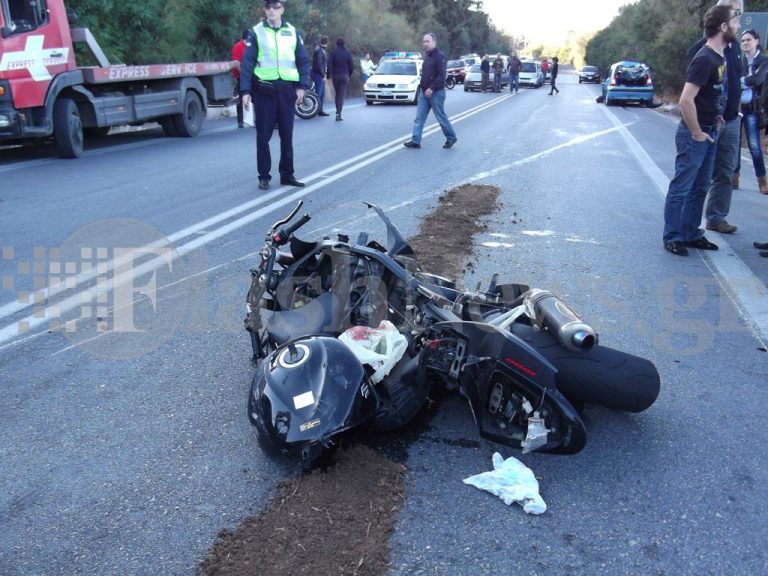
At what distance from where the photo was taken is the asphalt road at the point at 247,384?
250 centimetres

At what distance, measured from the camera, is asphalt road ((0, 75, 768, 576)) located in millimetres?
2496

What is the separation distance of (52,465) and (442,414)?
1702mm

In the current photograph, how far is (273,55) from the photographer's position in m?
8.06

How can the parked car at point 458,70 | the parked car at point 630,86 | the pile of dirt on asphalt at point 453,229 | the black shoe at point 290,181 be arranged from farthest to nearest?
the parked car at point 458,70 → the parked car at point 630,86 → the black shoe at point 290,181 → the pile of dirt on asphalt at point 453,229

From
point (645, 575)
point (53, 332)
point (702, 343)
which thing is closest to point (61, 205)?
point (53, 332)

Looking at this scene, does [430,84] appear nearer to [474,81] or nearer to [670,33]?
[670,33]

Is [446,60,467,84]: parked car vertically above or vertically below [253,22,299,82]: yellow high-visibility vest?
below

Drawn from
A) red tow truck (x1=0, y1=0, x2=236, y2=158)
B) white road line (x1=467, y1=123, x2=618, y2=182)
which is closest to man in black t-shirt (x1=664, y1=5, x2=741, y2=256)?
white road line (x1=467, y1=123, x2=618, y2=182)

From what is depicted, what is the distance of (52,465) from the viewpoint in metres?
2.89

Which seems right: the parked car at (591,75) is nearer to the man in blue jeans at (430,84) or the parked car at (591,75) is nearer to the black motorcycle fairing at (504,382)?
the man in blue jeans at (430,84)

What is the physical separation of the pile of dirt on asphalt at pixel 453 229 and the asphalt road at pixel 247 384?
225mm

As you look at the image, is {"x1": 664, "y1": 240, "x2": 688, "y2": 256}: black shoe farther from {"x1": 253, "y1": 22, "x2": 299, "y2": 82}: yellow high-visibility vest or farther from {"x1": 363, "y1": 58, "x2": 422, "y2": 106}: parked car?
{"x1": 363, "y1": 58, "x2": 422, "y2": 106}: parked car

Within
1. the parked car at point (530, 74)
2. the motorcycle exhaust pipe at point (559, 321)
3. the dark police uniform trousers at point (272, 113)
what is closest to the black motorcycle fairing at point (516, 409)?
the motorcycle exhaust pipe at point (559, 321)

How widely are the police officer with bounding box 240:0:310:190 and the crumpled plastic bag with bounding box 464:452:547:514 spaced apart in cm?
621
